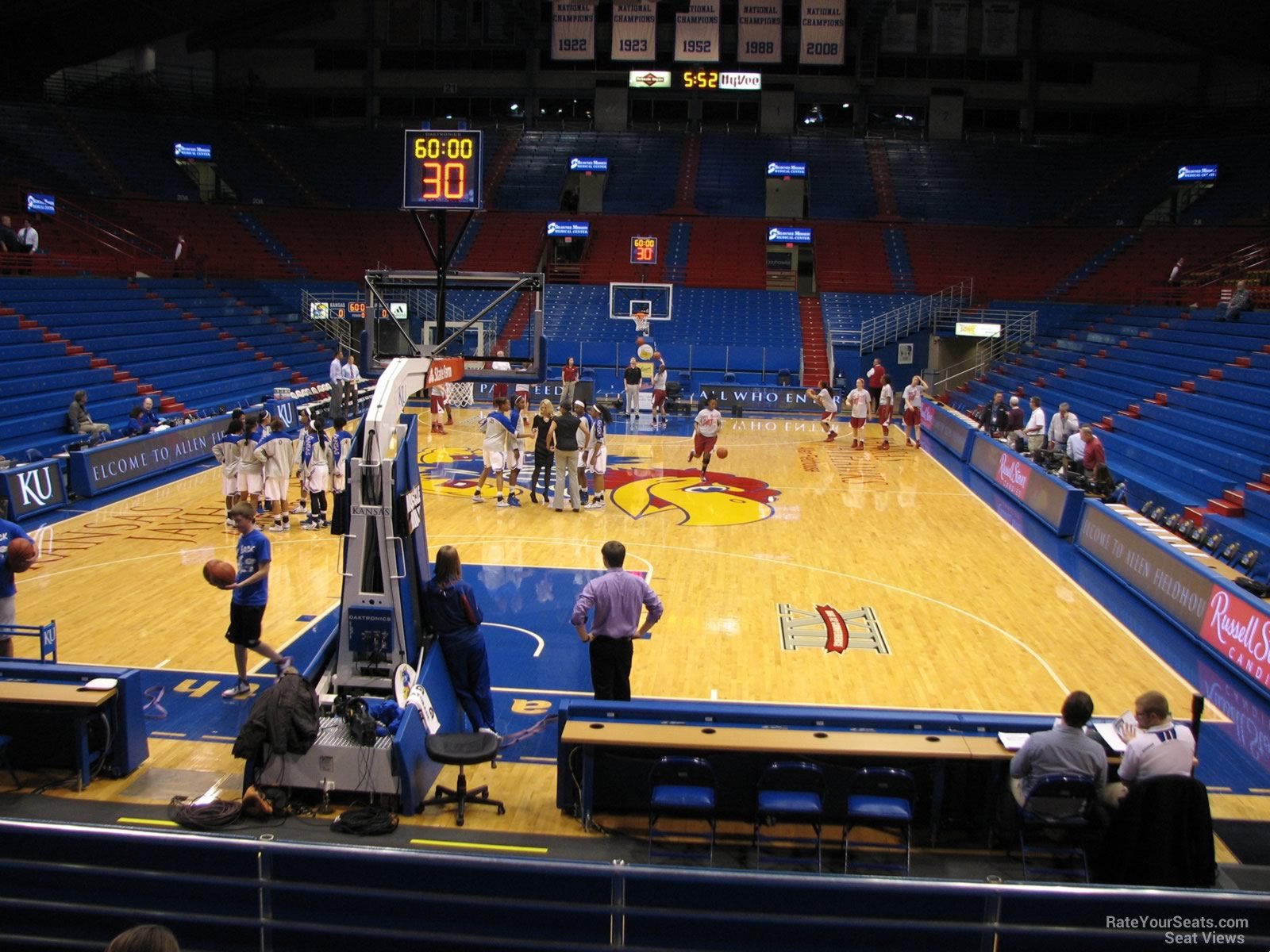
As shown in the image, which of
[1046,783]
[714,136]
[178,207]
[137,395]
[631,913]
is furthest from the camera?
[714,136]

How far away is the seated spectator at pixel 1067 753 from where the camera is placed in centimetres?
653

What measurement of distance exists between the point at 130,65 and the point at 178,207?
9.07 metres

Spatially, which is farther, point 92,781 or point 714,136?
point 714,136

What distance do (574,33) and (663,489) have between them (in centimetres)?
2710

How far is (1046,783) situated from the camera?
645 centimetres

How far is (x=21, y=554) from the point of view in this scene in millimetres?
8266

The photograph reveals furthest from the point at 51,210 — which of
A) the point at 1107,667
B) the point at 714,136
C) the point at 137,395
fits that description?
the point at 1107,667

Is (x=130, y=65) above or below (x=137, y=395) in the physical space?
above

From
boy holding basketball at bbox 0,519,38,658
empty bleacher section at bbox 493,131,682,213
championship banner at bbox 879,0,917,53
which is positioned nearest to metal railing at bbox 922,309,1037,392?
championship banner at bbox 879,0,917,53

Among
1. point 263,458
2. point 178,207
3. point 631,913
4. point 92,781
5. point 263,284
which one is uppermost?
point 178,207

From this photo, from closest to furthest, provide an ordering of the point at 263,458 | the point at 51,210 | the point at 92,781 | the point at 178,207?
the point at 92,781 → the point at 263,458 → the point at 51,210 → the point at 178,207

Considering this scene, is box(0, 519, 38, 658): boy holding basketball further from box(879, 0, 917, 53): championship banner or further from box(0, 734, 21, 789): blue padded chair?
box(879, 0, 917, 53): championship banner

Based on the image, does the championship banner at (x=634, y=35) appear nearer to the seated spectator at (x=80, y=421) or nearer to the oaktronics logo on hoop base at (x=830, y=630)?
the seated spectator at (x=80, y=421)

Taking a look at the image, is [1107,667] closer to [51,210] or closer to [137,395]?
[137,395]
